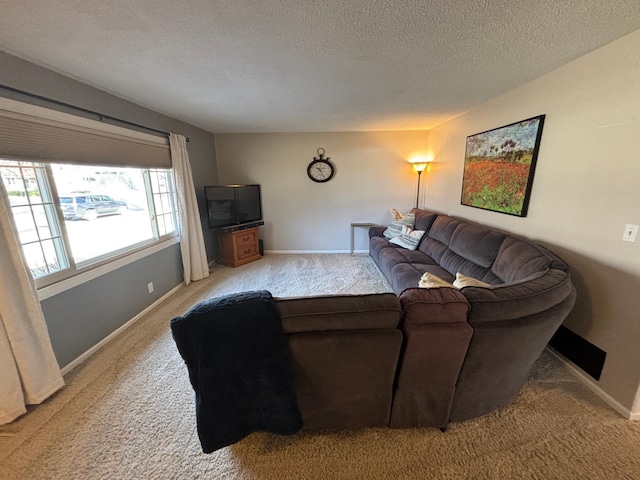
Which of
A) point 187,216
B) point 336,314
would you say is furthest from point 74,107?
point 336,314

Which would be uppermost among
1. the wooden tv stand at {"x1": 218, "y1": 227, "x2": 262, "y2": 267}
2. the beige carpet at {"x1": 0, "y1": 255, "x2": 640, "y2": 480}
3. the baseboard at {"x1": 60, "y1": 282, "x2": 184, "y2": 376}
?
the wooden tv stand at {"x1": 218, "y1": 227, "x2": 262, "y2": 267}

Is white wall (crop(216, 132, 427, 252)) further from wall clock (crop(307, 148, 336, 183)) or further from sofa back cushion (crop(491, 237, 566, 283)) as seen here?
sofa back cushion (crop(491, 237, 566, 283))

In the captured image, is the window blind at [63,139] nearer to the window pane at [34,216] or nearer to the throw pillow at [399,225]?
the window pane at [34,216]

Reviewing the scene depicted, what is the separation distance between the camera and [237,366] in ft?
3.77

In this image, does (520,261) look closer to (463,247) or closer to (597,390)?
(463,247)

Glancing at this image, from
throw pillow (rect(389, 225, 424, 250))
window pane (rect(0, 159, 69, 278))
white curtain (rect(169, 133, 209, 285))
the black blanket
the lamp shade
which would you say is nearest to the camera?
the black blanket

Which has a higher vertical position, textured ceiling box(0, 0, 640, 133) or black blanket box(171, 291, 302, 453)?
textured ceiling box(0, 0, 640, 133)

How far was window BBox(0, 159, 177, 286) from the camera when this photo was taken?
176 cm

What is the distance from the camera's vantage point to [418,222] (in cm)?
387

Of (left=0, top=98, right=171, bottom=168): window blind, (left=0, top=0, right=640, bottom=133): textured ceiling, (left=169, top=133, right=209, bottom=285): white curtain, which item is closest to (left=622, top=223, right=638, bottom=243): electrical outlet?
(left=0, top=0, right=640, bottom=133): textured ceiling

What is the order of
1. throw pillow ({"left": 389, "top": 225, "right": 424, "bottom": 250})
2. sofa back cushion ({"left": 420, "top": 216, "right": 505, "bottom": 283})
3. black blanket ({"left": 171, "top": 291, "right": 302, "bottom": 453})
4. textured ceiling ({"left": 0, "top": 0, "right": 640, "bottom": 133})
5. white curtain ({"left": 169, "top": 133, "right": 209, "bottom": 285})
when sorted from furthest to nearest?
throw pillow ({"left": 389, "top": 225, "right": 424, "bottom": 250}), white curtain ({"left": 169, "top": 133, "right": 209, "bottom": 285}), sofa back cushion ({"left": 420, "top": 216, "right": 505, "bottom": 283}), textured ceiling ({"left": 0, "top": 0, "right": 640, "bottom": 133}), black blanket ({"left": 171, "top": 291, "right": 302, "bottom": 453})

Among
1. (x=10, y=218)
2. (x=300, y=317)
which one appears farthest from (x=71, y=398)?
(x=300, y=317)

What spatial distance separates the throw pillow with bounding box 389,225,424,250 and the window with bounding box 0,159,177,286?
10.8ft

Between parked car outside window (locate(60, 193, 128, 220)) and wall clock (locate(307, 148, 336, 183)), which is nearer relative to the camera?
parked car outside window (locate(60, 193, 128, 220))
